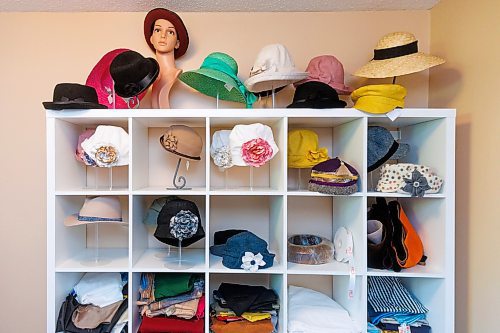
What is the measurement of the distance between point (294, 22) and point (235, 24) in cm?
29

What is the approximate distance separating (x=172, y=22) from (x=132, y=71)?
366 mm

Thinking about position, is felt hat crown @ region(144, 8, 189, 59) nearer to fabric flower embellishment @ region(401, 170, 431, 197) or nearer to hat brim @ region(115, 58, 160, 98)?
hat brim @ region(115, 58, 160, 98)

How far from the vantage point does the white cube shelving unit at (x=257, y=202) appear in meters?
1.37

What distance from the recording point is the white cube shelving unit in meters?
1.37

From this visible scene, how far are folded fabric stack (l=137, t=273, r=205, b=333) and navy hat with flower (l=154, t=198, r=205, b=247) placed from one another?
0.63 feet

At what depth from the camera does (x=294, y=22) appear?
173 centimetres

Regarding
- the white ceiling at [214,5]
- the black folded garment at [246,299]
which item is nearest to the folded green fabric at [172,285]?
the black folded garment at [246,299]

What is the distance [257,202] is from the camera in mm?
1719

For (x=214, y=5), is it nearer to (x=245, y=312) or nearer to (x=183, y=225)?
(x=183, y=225)
